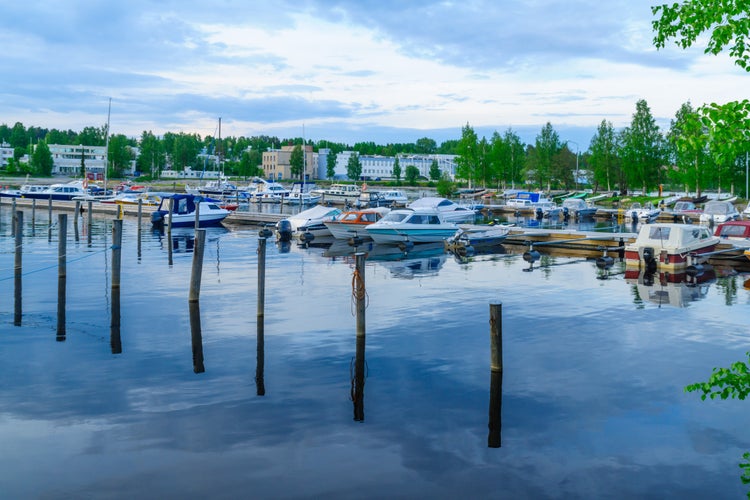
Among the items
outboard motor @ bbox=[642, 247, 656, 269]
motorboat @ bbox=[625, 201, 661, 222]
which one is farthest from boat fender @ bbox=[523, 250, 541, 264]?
motorboat @ bbox=[625, 201, 661, 222]

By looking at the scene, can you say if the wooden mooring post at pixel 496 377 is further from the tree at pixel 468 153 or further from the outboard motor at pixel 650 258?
the tree at pixel 468 153

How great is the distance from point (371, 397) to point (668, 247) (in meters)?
23.9

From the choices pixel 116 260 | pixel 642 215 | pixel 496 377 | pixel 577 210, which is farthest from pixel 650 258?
pixel 577 210

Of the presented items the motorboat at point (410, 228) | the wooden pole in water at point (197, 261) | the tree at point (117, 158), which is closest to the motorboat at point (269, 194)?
the motorboat at point (410, 228)

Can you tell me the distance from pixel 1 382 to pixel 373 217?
34.2m

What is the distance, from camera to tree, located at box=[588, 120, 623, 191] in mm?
110188

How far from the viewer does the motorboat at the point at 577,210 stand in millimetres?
75875

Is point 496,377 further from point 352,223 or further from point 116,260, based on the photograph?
point 352,223

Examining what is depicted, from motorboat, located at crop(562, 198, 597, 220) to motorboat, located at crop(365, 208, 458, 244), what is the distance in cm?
3163

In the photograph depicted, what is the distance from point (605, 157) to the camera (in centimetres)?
11038

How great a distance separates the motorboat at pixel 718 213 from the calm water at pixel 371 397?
113 feet

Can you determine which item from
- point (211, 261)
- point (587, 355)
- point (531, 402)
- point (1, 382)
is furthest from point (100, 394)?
point (211, 261)

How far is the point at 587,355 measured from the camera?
1939 centimetres

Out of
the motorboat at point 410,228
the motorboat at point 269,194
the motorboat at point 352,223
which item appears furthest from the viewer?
the motorboat at point 269,194
